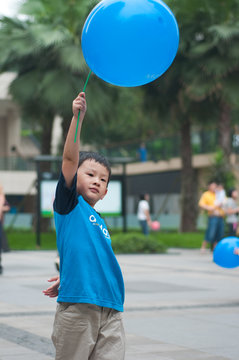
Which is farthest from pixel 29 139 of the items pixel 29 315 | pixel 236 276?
pixel 29 315

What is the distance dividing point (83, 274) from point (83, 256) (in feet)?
0.28

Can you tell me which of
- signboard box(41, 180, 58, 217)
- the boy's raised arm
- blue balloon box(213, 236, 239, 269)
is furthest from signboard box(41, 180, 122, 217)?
the boy's raised arm

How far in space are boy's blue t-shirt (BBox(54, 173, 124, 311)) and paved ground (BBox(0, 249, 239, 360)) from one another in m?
2.14

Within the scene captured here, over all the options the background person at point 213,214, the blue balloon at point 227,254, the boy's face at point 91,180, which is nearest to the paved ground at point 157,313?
the blue balloon at point 227,254

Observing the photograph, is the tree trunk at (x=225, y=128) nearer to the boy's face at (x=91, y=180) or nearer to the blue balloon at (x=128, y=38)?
the blue balloon at (x=128, y=38)

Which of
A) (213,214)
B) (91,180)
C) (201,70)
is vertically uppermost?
(201,70)

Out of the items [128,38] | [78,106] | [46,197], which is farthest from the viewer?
[46,197]

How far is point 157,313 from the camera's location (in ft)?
25.5

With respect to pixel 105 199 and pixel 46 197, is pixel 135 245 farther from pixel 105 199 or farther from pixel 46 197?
pixel 46 197

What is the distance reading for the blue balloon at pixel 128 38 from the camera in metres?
3.60

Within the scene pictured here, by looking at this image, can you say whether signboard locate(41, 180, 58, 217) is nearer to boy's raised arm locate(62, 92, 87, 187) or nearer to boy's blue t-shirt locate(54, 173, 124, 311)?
boy's blue t-shirt locate(54, 173, 124, 311)

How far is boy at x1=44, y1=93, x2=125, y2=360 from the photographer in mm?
3359

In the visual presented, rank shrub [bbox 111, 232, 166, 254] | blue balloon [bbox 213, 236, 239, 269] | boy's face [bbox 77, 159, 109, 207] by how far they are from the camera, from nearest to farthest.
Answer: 1. boy's face [bbox 77, 159, 109, 207]
2. blue balloon [bbox 213, 236, 239, 269]
3. shrub [bbox 111, 232, 166, 254]

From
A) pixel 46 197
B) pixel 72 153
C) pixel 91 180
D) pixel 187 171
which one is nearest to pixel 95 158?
pixel 91 180
